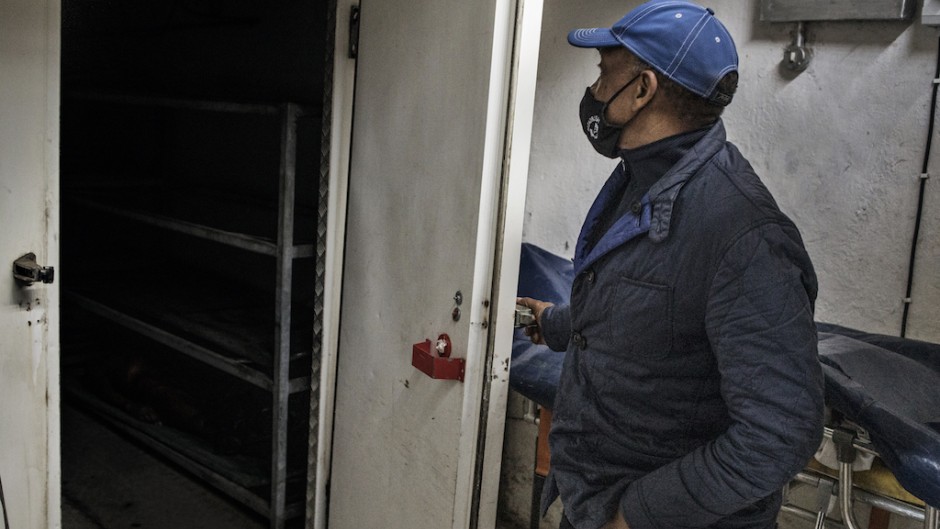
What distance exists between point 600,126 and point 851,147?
101 centimetres

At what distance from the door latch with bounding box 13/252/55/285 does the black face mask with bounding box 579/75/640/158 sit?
1187mm

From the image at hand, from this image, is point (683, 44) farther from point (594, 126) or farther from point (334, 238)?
point (334, 238)

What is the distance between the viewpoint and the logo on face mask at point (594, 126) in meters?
1.52

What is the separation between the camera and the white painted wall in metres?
2.10

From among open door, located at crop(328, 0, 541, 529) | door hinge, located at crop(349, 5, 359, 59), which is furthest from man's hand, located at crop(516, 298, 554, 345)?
door hinge, located at crop(349, 5, 359, 59)

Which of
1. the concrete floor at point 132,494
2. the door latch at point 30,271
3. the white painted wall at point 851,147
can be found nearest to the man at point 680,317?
the white painted wall at point 851,147

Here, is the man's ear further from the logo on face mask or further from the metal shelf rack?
the metal shelf rack

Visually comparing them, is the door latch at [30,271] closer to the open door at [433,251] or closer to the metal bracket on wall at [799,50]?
the open door at [433,251]

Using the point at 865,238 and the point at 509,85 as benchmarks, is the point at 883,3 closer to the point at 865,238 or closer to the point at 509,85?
the point at 865,238

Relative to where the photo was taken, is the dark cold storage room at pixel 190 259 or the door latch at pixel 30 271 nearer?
the door latch at pixel 30 271

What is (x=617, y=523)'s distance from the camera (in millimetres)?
1432

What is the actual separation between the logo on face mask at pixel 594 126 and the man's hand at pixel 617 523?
0.65m

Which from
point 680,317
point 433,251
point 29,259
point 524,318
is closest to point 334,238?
point 433,251

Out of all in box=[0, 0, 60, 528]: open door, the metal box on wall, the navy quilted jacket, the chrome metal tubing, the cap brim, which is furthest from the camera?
the metal box on wall
